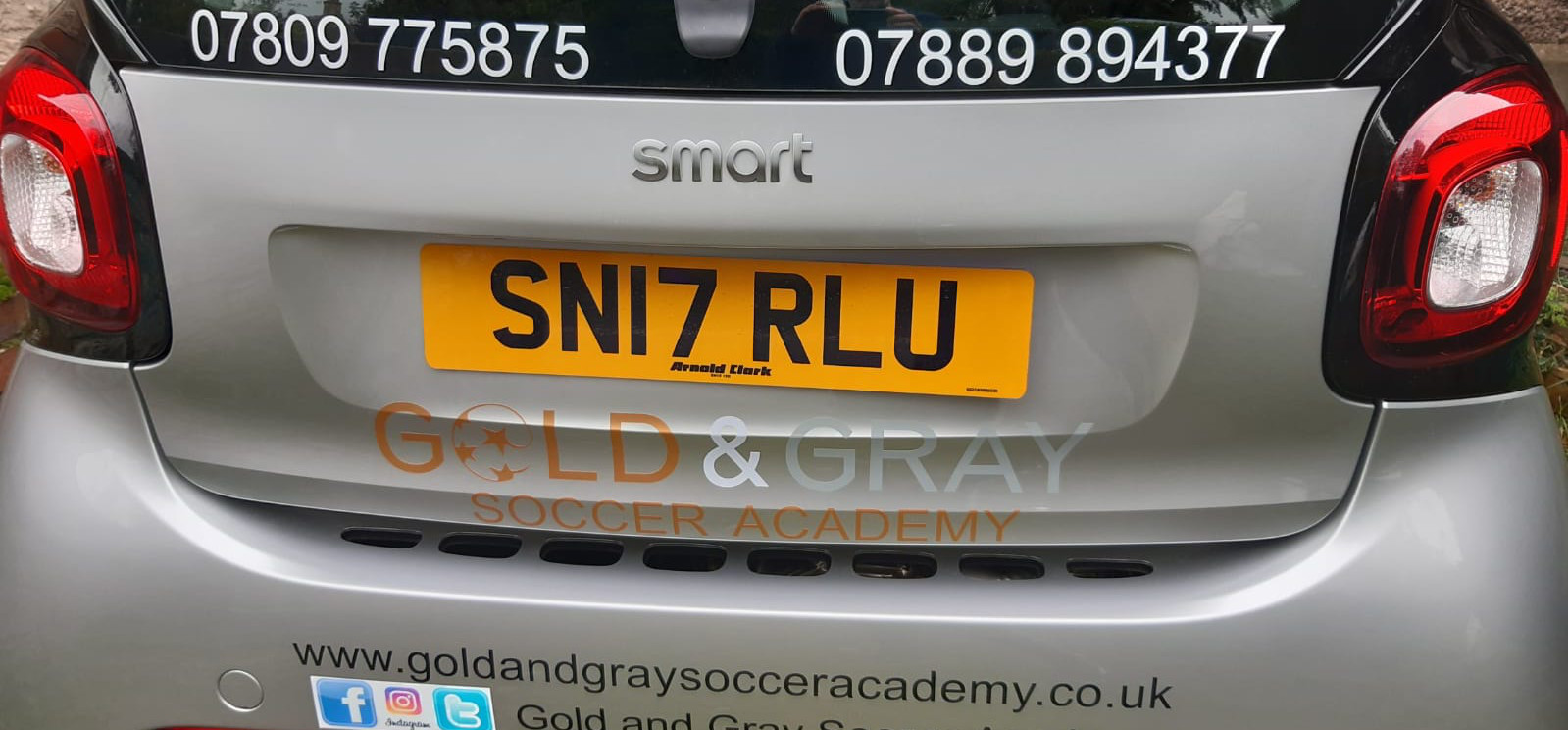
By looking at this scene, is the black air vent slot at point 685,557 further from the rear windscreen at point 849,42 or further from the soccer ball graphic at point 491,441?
the rear windscreen at point 849,42

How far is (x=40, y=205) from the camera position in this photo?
4.75ft

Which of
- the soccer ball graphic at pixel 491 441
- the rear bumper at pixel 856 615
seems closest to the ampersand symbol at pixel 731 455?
the rear bumper at pixel 856 615

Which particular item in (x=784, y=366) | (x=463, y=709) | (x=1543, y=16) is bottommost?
(x=463, y=709)

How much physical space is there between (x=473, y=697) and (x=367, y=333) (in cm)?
44

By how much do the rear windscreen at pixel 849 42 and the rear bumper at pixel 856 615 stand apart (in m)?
0.44

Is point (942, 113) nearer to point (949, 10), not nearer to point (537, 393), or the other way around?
point (949, 10)

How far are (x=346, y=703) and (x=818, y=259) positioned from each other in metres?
0.78

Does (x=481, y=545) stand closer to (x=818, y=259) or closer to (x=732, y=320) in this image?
(x=732, y=320)

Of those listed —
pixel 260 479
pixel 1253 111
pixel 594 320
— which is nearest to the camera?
pixel 1253 111

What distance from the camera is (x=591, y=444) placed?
1436 millimetres

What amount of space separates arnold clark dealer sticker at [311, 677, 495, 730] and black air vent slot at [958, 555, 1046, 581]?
23.0 inches

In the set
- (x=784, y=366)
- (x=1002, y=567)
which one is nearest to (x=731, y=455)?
(x=784, y=366)

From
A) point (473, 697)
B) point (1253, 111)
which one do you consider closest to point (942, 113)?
point (1253, 111)

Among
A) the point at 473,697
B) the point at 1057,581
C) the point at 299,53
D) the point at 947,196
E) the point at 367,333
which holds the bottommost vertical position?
the point at 473,697
